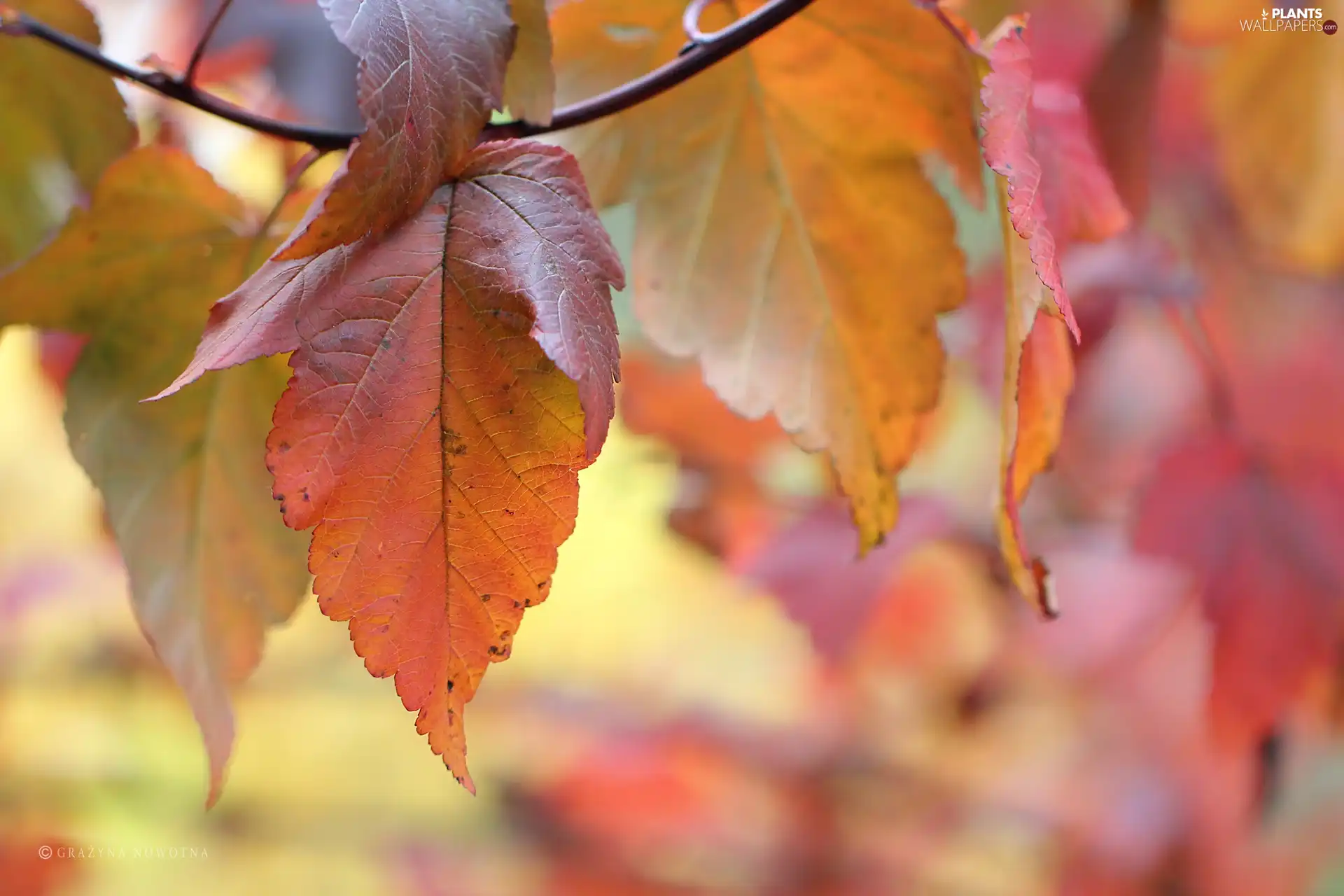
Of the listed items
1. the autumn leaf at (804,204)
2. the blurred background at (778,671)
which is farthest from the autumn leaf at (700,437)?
the autumn leaf at (804,204)

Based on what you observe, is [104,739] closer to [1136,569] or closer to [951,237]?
[1136,569]


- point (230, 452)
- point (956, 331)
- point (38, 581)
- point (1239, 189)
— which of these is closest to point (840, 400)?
point (230, 452)

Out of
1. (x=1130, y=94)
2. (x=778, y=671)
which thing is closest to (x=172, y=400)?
(x=1130, y=94)

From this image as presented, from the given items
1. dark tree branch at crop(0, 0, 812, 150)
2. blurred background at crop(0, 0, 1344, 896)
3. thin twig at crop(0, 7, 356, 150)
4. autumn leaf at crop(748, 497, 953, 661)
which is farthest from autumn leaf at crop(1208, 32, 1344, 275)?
thin twig at crop(0, 7, 356, 150)

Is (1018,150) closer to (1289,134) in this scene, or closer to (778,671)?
(1289,134)

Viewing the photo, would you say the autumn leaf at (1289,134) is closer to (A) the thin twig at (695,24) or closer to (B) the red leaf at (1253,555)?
(B) the red leaf at (1253,555)

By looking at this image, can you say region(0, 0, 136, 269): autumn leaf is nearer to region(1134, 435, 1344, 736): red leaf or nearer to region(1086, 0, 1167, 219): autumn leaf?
region(1086, 0, 1167, 219): autumn leaf
